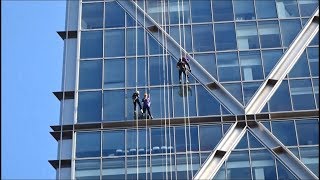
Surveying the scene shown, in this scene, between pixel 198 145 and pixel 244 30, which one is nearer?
pixel 198 145

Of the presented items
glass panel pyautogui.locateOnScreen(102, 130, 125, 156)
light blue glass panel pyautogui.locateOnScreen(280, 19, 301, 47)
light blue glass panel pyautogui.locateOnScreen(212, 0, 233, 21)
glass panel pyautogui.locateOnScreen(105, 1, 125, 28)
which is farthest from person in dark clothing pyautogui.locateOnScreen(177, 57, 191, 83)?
light blue glass panel pyautogui.locateOnScreen(280, 19, 301, 47)

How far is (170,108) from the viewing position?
36.7 m

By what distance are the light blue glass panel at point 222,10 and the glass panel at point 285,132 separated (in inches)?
228

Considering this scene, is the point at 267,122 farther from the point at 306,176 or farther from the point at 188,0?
the point at 188,0

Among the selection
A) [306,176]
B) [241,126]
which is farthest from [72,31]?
[306,176]

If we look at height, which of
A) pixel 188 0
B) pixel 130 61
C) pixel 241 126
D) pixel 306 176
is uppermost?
pixel 188 0

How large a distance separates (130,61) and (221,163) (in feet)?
20.7

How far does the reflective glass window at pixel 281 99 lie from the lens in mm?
36688

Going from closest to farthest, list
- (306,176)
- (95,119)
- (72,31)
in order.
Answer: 1. (306,176)
2. (95,119)
3. (72,31)

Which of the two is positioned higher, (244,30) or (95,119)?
A: (244,30)

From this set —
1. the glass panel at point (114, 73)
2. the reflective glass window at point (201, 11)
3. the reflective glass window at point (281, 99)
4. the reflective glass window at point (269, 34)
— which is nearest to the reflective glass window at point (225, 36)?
the reflective glass window at point (201, 11)

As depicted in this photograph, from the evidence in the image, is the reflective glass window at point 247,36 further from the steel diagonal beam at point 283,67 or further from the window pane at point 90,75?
the window pane at point 90,75

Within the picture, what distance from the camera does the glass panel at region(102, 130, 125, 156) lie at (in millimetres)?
35656

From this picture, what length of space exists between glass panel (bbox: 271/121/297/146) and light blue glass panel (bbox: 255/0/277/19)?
5528mm
